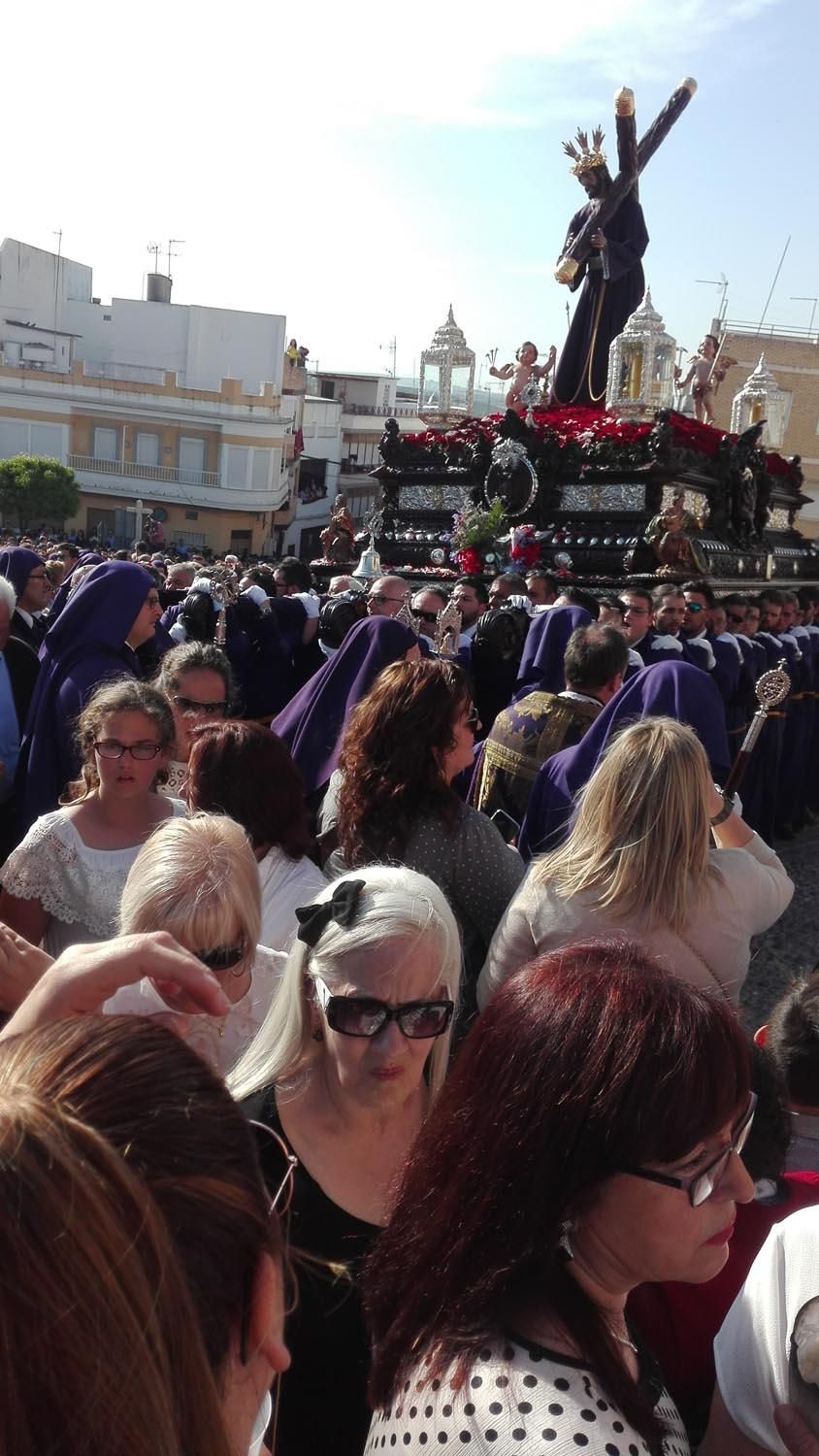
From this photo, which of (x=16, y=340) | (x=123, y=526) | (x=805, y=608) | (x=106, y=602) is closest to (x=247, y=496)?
(x=123, y=526)

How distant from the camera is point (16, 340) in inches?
1864

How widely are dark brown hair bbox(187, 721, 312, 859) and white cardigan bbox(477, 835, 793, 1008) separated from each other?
62 centimetres

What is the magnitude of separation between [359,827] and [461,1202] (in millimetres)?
1838

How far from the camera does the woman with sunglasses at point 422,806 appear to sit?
3.27 m

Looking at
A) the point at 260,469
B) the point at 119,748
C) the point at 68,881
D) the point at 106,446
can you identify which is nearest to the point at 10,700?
the point at 119,748

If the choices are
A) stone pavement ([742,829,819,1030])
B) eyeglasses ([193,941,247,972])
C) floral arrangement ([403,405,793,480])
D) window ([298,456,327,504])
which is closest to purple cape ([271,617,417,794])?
stone pavement ([742,829,819,1030])

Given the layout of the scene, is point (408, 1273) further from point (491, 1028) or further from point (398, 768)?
point (398, 768)

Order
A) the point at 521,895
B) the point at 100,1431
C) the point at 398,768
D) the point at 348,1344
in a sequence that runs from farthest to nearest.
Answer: the point at 398,768
the point at 521,895
the point at 348,1344
the point at 100,1431

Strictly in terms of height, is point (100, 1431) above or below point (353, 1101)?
above

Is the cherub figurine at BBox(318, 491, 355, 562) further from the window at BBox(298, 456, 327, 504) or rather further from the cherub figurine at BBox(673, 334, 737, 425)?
the window at BBox(298, 456, 327, 504)

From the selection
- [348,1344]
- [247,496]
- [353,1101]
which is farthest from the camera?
[247,496]

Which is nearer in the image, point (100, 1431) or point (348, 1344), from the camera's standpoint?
point (100, 1431)

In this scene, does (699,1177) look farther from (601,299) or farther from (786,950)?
(601,299)

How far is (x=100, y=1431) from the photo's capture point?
0.89m
